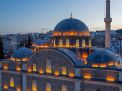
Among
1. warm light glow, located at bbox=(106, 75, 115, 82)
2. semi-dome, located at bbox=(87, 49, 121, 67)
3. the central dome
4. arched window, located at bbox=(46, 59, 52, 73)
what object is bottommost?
warm light glow, located at bbox=(106, 75, 115, 82)

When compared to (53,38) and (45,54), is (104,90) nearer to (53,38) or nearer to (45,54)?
(45,54)

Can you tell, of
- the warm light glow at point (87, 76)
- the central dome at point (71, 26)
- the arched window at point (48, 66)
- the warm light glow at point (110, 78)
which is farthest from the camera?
the central dome at point (71, 26)

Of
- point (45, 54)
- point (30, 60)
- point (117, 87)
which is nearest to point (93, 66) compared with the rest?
point (117, 87)

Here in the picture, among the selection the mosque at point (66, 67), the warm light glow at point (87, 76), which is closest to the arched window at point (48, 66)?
the mosque at point (66, 67)

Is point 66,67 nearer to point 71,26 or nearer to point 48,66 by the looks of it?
point 48,66

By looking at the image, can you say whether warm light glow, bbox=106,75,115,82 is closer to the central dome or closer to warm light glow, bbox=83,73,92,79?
warm light glow, bbox=83,73,92,79

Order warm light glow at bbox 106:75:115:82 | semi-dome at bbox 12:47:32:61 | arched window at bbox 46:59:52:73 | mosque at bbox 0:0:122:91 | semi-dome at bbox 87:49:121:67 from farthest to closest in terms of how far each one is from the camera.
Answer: semi-dome at bbox 12:47:32:61 → arched window at bbox 46:59:52:73 → semi-dome at bbox 87:49:121:67 → mosque at bbox 0:0:122:91 → warm light glow at bbox 106:75:115:82

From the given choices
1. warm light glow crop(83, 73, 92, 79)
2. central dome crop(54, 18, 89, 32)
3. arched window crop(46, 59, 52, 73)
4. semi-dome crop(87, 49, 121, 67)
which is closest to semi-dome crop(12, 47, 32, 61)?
central dome crop(54, 18, 89, 32)

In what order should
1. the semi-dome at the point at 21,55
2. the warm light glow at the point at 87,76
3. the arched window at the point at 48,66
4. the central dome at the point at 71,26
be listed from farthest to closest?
1. the semi-dome at the point at 21,55
2. the central dome at the point at 71,26
3. the arched window at the point at 48,66
4. the warm light glow at the point at 87,76

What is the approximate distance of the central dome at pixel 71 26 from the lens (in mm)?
31281

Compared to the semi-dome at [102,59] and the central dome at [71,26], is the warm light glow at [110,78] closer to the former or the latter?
the semi-dome at [102,59]

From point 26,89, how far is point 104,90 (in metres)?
10.4

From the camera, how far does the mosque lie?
2453cm

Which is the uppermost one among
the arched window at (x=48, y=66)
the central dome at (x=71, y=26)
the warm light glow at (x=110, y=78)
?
the central dome at (x=71, y=26)
